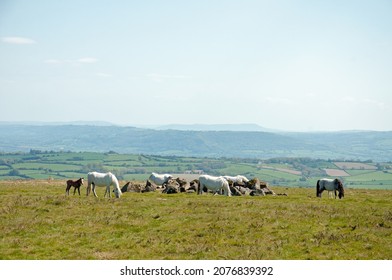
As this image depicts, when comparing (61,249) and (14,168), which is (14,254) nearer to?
(61,249)

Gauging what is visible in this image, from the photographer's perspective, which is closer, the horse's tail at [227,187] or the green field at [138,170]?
the horse's tail at [227,187]

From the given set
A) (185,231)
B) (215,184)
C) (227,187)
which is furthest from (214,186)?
(185,231)

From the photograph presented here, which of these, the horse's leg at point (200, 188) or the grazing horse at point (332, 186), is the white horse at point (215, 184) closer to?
the horse's leg at point (200, 188)

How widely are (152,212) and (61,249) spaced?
7.96 m

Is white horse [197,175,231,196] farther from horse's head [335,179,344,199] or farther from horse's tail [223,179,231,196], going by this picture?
horse's head [335,179,344,199]

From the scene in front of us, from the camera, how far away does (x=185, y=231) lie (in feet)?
68.1

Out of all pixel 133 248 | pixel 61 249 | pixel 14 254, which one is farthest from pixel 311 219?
pixel 14 254

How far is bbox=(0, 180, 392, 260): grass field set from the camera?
17.4 metres

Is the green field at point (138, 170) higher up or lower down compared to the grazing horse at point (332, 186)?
lower down

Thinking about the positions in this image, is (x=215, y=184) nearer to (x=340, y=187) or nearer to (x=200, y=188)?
(x=200, y=188)

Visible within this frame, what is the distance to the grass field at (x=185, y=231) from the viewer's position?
17.4 m

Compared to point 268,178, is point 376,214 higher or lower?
higher

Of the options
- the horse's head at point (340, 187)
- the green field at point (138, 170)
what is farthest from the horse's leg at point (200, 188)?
the green field at point (138, 170)

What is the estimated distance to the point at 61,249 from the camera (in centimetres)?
1755
